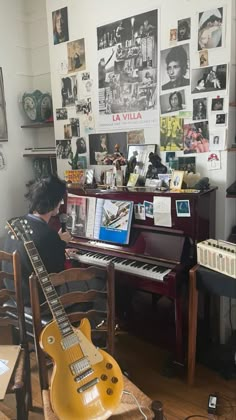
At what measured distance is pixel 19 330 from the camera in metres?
1.86

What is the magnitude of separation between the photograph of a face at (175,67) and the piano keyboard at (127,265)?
1.15 m

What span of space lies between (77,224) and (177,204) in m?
0.80

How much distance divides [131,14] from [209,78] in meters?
0.73

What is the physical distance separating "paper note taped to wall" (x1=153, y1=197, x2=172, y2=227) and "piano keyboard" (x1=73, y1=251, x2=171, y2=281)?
10.7 inches

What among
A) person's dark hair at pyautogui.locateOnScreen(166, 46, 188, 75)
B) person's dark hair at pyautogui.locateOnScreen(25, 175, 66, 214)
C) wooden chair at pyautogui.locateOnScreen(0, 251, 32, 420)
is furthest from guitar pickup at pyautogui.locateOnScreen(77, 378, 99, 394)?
person's dark hair at pyautogui.locateOnScreen(166, 46, 188, 75)

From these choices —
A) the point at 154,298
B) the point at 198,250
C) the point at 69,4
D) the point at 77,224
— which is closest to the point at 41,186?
the point at 77,224

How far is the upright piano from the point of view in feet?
6.56

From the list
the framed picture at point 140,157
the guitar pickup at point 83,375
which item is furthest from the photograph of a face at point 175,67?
the guitar pickup at point 83,375

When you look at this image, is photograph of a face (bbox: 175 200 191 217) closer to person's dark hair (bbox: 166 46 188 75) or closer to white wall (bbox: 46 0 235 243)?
white wall (bbox: 46 0 235 243)

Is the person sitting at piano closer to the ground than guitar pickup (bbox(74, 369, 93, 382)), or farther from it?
farther from it

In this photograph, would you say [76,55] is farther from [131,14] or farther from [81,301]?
[81,301]

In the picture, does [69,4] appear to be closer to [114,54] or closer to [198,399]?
[114,54]

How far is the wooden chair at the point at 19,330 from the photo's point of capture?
4.81 ft

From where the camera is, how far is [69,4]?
8.67 feet
